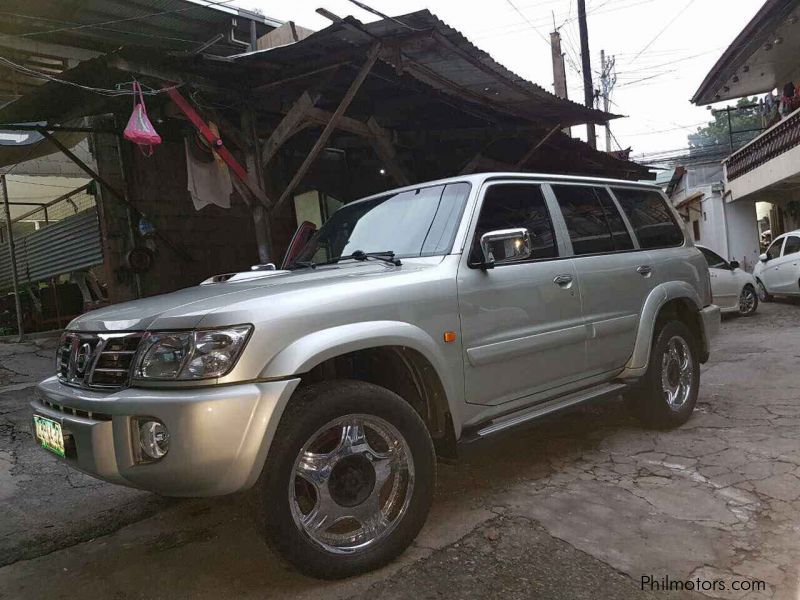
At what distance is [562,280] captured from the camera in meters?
3.25

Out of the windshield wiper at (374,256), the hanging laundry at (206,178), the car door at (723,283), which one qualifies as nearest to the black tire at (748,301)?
the car door at (723,283)

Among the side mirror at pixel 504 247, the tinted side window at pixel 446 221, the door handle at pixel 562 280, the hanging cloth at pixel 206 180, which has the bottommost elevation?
the door handle at pixel 562 280

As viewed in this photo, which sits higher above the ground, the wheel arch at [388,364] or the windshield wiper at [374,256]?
the windshield wiper at [374,256]

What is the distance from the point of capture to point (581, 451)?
3723 millimetres

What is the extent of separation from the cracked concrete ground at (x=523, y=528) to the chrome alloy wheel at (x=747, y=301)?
706 cm

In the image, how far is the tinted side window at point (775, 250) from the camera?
11709 mm

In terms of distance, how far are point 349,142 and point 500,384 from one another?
7137 mm

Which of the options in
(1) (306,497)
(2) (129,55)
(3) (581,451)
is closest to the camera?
(1) (306,497)

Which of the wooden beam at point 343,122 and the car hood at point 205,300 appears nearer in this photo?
the car hood at point 205,300

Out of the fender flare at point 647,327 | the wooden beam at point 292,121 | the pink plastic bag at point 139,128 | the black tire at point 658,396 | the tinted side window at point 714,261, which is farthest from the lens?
the tinted side window at point 714,261

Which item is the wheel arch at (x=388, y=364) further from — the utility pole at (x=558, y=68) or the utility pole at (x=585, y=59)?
the utility pole at (x=558, y=68)

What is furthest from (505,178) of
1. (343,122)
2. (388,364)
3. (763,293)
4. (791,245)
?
(763,293)

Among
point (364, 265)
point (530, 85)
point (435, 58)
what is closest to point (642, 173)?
point (530, 85)

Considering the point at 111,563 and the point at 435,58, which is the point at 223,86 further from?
the point at 111,563
